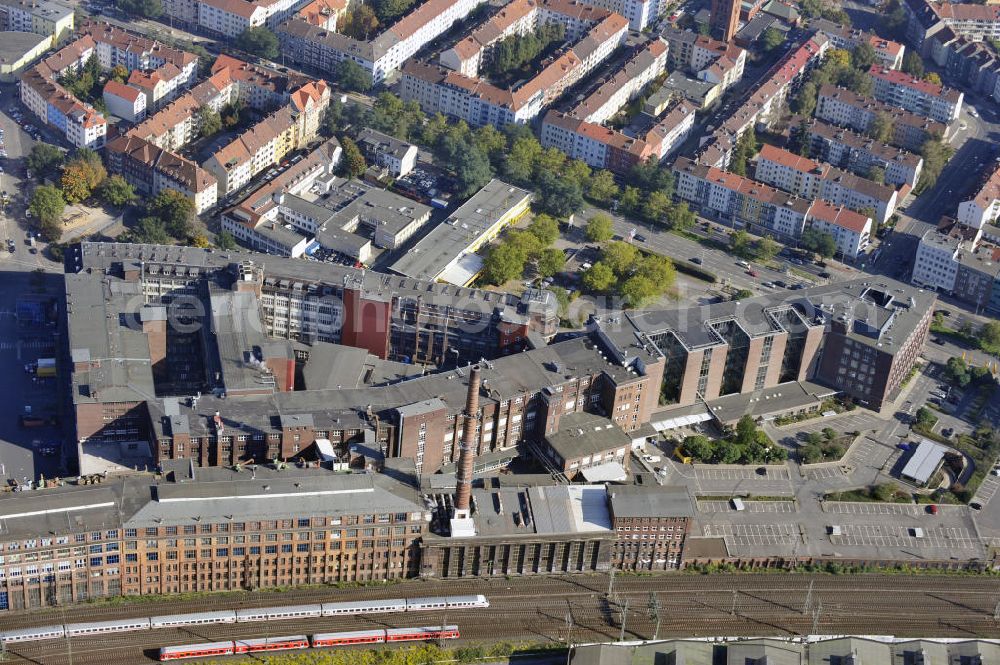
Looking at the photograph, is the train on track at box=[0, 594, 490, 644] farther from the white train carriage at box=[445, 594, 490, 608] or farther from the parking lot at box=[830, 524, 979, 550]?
the parking lot at box=[830, 524, 979, 550]

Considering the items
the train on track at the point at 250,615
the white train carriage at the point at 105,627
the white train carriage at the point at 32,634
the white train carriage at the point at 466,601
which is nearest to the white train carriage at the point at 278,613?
the train on track at the point at 250,615

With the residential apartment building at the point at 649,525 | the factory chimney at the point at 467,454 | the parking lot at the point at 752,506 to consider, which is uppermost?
the factory chimney at the point at 467,454

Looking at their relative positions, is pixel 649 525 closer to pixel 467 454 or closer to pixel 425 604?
pixel 467 454

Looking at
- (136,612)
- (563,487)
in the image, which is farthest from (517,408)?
(136,612)

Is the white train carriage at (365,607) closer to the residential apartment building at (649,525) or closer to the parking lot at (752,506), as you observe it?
the residential apartment building at (649,525)

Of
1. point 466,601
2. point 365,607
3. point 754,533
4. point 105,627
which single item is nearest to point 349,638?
point 365,607

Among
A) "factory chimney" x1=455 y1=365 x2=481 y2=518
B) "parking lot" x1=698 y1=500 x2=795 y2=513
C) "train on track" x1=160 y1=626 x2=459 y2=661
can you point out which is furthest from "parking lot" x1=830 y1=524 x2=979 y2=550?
"train on track" x1=160 y1=626 x2=459 y2=661

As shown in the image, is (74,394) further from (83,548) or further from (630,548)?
(630,548)
